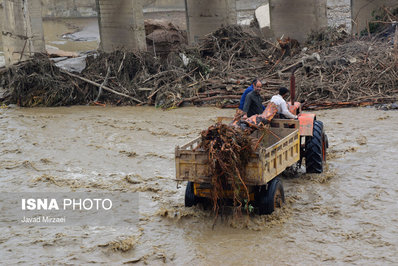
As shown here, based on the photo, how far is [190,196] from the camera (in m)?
7.77

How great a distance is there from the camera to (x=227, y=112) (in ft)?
53.4

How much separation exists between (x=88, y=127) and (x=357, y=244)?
1027 centimetres

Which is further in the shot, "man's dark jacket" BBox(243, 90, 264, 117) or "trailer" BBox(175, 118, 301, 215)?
"man's dark jacket" BBox(243, 90, 264, 117)

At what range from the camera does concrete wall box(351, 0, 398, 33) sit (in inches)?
877

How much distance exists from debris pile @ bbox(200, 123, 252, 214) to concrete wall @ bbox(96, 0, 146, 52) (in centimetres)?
1699

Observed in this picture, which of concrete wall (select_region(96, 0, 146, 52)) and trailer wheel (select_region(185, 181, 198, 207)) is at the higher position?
concrete wall (select_region(96, 0, 146, 52))

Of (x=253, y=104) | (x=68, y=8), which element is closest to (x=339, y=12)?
(x=68, y=8)

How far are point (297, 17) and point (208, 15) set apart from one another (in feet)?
14.6

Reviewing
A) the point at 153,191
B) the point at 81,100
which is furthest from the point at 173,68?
the point at 153,191

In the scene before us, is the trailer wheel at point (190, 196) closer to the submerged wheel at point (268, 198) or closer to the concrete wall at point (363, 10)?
the submerged wheel at point (268, 198)

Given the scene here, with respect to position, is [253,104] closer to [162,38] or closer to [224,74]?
[224,74]

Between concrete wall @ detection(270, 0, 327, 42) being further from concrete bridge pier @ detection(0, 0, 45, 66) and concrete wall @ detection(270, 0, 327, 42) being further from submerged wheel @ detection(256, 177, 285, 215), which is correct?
submerged wheel @ detection(256, 177, 285, 215)

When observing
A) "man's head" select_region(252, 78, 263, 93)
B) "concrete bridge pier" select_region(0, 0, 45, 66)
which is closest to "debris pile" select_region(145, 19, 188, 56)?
"concrete bridge pier" select_region(0, 0, 45, 66)

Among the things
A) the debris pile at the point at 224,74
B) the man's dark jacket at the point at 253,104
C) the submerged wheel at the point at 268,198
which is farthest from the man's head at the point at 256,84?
the debris pile at the point at 224,74
